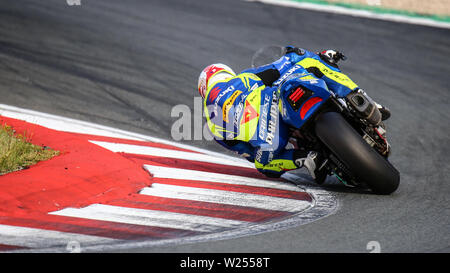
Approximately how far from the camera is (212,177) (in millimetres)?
6656

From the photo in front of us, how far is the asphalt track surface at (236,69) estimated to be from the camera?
16.7ft

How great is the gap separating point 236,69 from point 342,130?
546 cm

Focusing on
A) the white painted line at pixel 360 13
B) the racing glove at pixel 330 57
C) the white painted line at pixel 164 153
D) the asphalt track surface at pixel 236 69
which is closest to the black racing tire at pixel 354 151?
the asphalt track surface at pixel 236 69

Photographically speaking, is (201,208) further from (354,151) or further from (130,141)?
(130,141)

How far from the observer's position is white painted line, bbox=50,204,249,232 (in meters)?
5.07

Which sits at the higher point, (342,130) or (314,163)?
(342,130)

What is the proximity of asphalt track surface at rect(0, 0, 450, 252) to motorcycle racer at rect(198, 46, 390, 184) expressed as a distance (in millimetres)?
531

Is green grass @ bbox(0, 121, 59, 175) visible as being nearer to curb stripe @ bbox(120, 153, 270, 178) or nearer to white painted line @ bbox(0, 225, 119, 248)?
curb stripe @ bbox(120, 153, 270, 178)

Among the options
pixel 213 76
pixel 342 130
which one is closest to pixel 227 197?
pixel 342 130

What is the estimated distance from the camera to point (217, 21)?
13.6m

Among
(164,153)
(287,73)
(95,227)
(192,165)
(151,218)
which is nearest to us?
(95,227)

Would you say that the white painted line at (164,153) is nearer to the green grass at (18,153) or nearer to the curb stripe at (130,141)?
the curb stripe at (130,141)
